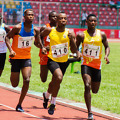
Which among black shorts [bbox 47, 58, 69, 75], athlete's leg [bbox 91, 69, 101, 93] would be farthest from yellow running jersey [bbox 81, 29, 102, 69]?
black shorts [bbox 47, 58, 69, 75]

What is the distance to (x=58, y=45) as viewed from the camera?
7355mm

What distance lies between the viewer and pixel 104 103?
8367 millimetres

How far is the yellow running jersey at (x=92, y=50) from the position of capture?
23.4 feet

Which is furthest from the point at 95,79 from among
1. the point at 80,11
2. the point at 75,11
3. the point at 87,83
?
the point at 75,11

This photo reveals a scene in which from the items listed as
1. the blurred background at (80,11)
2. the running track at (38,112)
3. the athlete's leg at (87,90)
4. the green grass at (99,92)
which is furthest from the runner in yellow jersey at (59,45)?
the blurred background at (80,11)

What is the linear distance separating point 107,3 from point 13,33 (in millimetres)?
38969

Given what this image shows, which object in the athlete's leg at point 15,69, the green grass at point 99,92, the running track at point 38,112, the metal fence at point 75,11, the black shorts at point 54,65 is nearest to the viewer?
the running track at point 38,112

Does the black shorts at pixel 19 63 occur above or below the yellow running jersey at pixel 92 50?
below

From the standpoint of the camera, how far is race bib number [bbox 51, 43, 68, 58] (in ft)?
24.1

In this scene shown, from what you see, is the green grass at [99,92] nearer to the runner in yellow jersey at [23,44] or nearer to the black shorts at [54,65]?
the black shorts at [54,65]

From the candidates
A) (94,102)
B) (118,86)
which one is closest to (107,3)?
(118,86)

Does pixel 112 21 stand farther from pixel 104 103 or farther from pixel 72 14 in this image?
pixel 104 103

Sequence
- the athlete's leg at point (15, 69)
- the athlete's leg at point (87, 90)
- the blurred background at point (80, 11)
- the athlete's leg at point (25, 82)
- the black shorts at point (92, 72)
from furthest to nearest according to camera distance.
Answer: the blurred background at point (80, 11) < the athlete's leg at point (15, 69) < the athlete's leg at point (25, 82) < the black shorts at point (92, 72) < the athlete's leg at point (87, 90)

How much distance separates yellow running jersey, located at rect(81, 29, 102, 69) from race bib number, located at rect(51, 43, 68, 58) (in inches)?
16.3
